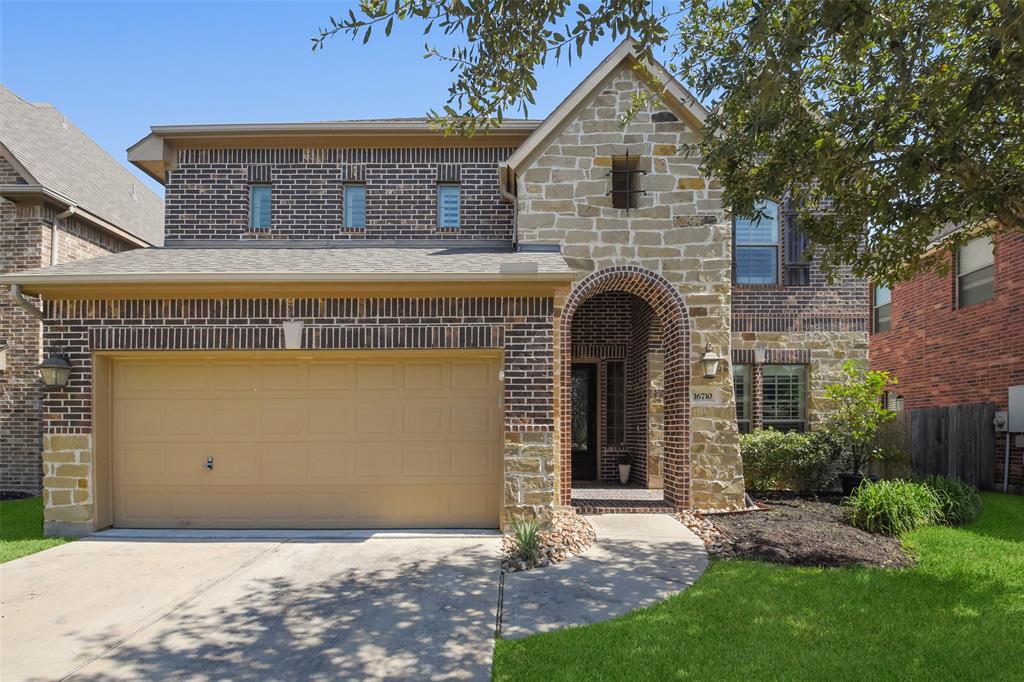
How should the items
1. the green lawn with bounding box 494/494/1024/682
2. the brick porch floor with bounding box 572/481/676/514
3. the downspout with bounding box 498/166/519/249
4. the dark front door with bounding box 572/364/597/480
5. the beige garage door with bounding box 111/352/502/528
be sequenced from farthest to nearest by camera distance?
the dark front door with bounding box 572/364/597/480
the downspout with bounding box 498/166/519/249
the brick porch floor with bounding box 572/481/676/514
the beige garage door with bounding box 111/352/502/528
the green lawn with bounding box 494/494/1024/682

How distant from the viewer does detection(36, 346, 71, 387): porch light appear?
8289 millimetres

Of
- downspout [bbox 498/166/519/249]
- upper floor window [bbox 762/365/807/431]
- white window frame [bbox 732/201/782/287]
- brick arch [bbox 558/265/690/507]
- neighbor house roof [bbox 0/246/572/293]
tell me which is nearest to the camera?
neighbor house roof [bbox 0/246/572/293]

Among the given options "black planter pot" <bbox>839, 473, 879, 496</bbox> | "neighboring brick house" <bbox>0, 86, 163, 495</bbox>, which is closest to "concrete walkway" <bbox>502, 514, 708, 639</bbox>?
"black planter pot" <bbox>839, 473, 879, 496</bbox>

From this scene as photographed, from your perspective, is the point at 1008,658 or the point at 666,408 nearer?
the point at 1008,658

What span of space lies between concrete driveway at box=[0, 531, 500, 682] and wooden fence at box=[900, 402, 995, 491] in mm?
9959

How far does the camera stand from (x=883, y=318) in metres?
17.8

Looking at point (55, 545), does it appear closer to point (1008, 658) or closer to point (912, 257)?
point (1008, 658)

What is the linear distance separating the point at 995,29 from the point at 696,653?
16.7 ft

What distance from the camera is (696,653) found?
4.85 metres

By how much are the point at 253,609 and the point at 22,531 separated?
526 cm

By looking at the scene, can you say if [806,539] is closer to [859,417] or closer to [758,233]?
[859,417]

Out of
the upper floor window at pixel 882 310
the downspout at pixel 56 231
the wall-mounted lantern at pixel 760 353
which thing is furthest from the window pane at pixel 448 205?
the upper floor window at pixel 882 310

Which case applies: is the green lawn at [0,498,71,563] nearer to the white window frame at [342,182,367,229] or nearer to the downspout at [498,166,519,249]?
the white window frame at [342,182,367,229]

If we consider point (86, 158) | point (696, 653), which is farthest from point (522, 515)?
point (86, 158)
